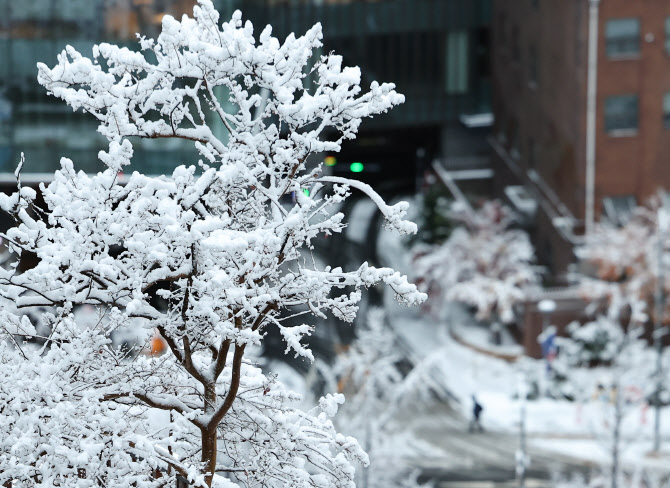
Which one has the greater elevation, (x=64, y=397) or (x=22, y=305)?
(x=22, y=305)

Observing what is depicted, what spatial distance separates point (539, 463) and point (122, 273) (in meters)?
35.5

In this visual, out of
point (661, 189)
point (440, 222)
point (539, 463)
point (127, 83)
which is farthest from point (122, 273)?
point (440, 222)

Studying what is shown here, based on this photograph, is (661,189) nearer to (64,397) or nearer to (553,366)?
(553,366)

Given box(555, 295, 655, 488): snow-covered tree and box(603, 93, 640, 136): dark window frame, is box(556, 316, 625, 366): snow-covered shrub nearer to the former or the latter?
box(555, 295, 655, 488): snow-covered tree

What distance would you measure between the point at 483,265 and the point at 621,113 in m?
Result: 8.99

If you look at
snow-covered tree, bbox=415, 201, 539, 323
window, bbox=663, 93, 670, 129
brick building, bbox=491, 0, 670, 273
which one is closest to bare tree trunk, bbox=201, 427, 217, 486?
snow-covered tree, bbox=415, 201, 539, 323

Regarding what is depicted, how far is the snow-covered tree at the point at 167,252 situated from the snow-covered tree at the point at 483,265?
141ft

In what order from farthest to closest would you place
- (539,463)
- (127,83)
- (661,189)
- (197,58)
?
(661,189) → (539,463) → (127,83) → (197,58)

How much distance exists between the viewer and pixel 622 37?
53.8m

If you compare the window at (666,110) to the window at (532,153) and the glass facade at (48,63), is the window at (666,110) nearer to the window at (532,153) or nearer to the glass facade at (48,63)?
the window at (532,153)

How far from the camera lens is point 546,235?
196 feet

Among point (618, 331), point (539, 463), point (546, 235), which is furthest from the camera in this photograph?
point (546, 235)

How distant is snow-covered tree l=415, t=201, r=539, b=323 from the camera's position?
5438 cm

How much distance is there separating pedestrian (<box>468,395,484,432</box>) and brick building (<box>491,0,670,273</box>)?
11092 mm
